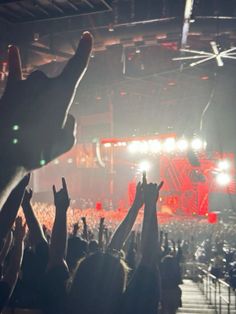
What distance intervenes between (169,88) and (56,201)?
1811cm

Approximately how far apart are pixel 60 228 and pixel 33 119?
1751 millimetres

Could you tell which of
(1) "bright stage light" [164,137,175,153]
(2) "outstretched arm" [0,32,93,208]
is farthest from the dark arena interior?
(1) "bright stage light" [164,137,175,153]

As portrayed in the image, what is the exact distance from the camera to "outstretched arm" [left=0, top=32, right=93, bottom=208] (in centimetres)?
143

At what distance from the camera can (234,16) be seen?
11227mm

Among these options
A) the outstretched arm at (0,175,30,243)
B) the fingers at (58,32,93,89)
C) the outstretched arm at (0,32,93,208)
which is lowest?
the outstretched arm at (0,175,30,243)

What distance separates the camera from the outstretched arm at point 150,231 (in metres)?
2.80

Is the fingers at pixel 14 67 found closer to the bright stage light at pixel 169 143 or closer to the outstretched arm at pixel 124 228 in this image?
the outstretched arm at pixel 124 228

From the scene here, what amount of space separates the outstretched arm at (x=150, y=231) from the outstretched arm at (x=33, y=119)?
1515mm

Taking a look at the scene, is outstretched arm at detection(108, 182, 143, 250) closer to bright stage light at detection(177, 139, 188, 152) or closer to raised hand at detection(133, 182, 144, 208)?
raised hand at detection(133, 182, 144, 208)

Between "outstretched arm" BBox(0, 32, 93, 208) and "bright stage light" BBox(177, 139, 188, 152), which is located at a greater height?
"bright stage light" BBox(177, 139, 188, 152)

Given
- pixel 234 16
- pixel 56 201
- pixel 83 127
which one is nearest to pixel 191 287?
pixel 234 16

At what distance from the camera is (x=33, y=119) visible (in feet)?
4.74

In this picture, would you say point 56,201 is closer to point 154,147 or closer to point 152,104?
point 154,147

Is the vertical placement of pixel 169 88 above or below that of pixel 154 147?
above
